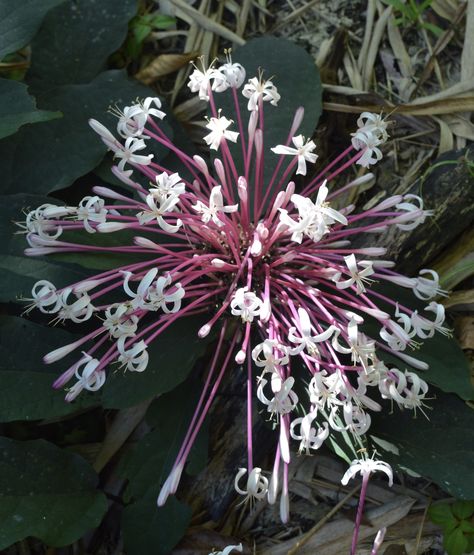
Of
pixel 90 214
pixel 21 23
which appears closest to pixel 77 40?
pixel 21 23

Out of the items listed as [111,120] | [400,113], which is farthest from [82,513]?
[400,113]

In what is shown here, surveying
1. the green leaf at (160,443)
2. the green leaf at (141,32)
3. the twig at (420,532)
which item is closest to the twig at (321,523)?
the twig at (420,532)

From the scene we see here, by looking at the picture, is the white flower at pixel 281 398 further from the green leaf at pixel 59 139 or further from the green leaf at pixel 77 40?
the green leaf at pixel 77 40

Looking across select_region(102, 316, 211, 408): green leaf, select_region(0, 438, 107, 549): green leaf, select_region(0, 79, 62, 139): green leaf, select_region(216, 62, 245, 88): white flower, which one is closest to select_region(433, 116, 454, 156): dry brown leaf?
select_region(216, 62, 245, 88): white flower

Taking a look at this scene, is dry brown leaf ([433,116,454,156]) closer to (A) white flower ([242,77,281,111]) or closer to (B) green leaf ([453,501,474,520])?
(A) white flower ([242,77,281,111])

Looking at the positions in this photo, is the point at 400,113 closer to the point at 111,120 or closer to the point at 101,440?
the point at 111,120

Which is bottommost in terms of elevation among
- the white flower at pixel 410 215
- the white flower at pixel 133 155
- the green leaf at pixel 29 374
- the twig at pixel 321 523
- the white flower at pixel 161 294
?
the twig at pixel 321 523

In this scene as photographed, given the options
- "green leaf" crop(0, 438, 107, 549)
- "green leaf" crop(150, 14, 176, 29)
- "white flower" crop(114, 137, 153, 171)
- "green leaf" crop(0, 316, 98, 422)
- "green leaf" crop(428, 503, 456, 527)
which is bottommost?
"green leaf" crop(0, 438, 107, 549)
